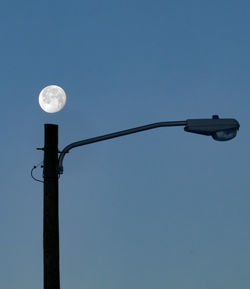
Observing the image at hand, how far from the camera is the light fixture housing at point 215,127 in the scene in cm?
805

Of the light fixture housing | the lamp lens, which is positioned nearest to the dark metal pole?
the light fixture housing

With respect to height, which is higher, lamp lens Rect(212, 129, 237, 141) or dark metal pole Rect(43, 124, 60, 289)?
lamp lens Rect(212, 129, 237, 141)

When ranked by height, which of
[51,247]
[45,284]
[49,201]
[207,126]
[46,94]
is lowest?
[45,284]

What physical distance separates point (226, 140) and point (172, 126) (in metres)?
0.86

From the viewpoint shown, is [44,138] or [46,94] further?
[46,94]

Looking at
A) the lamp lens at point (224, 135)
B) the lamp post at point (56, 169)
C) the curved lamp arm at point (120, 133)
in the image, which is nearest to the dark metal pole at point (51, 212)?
the lamp post at point (56, 169)

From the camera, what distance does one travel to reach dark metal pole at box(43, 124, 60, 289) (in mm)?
7871

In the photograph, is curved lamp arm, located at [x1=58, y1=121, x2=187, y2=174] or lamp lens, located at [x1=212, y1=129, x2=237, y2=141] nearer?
curved lamp arm, located at [x1=58, y1=121, x2=187, y2=174]

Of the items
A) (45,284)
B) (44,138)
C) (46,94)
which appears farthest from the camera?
(46,94)

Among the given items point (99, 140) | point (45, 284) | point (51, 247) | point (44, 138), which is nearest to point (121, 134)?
point (99, 140)

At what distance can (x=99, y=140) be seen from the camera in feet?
26.3

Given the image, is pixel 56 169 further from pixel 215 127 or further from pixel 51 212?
pixel 215 127

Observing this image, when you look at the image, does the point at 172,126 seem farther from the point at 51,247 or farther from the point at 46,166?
the point at 51,247

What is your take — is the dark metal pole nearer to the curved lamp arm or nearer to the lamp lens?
the curved lamp arm
